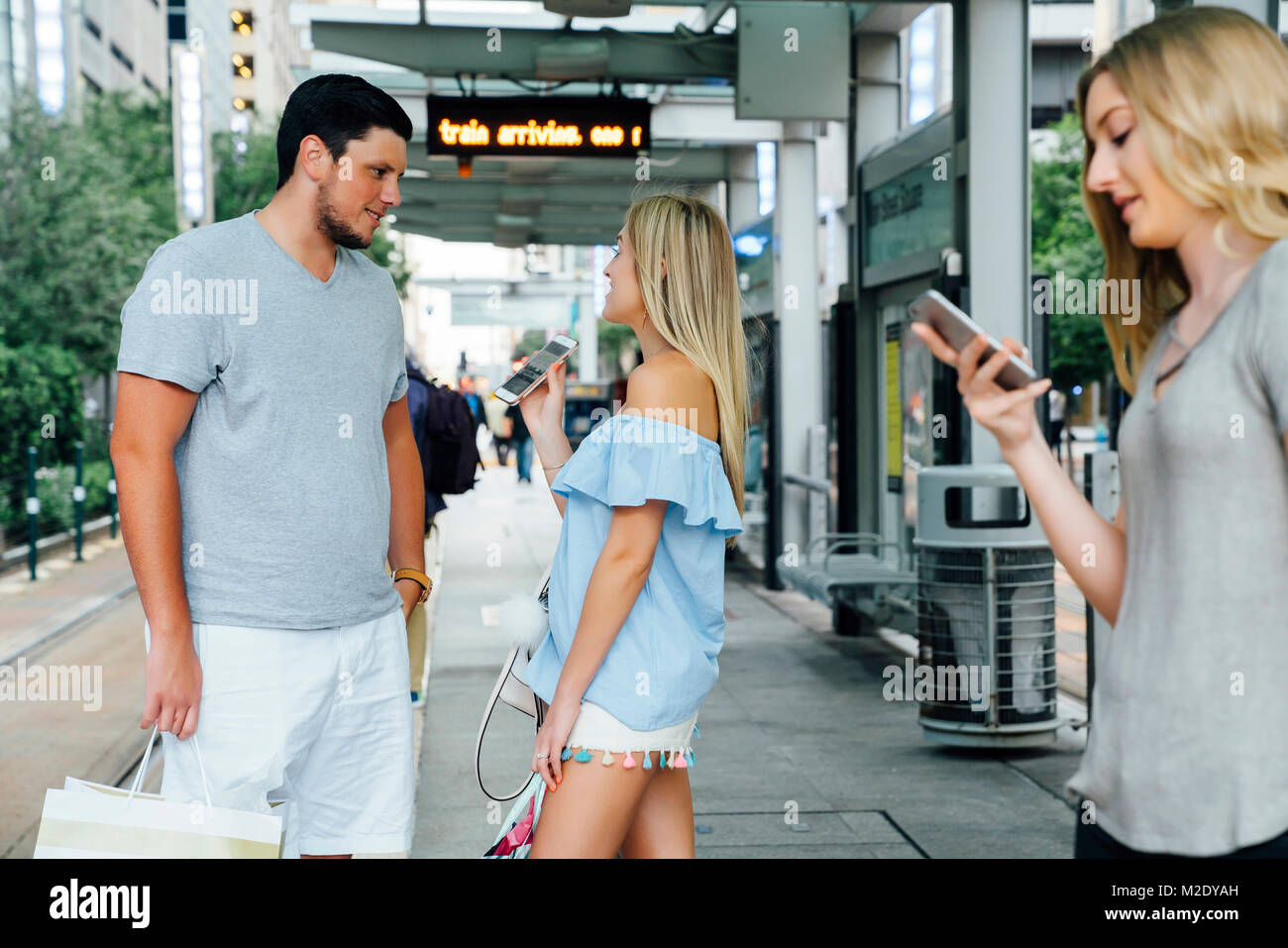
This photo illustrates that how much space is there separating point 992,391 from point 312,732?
1.43 m

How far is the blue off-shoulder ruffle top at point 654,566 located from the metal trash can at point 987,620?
12.4 feet

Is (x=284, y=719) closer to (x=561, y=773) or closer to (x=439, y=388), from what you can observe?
(x=561, y=773)

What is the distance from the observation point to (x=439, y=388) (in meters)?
7.46

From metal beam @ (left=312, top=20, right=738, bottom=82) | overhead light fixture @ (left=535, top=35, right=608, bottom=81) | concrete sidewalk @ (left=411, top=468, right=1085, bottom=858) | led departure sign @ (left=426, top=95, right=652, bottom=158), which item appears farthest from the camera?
metal beam @ (left=312, top=20, right=738, bottom=82)

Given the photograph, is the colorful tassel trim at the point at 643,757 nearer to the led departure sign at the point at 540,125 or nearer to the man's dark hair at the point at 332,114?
the man's dark hair at the point at 332,114

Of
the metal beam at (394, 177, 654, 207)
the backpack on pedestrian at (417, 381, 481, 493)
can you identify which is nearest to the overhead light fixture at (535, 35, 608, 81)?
the backpack on pedestrian at (417, 381, 481, 493)

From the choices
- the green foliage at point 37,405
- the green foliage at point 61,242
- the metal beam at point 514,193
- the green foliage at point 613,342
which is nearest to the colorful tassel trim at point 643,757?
the green foliage at point 37,405

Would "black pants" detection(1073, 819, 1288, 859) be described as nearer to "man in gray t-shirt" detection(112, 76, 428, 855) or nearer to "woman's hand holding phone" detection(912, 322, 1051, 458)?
"woman's hand holding phone" detection(912, 322, 1051, 458)

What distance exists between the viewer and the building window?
3675cm

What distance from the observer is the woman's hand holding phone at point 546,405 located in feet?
9.68

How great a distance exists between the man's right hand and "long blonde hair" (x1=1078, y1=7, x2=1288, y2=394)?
5.38ft

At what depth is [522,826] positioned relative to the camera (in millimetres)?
2613

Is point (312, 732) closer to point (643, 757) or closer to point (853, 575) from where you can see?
point (643, 757)
